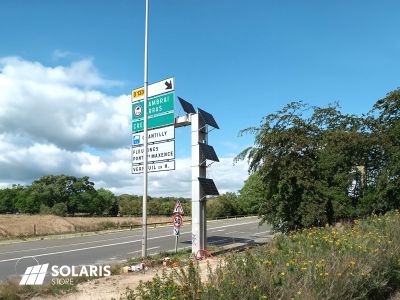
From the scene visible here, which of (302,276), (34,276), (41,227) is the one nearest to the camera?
(302,276)

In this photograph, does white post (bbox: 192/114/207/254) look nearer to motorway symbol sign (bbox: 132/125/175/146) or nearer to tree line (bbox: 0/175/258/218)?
motorway symbol sign (bbox: 132/125/175/146)

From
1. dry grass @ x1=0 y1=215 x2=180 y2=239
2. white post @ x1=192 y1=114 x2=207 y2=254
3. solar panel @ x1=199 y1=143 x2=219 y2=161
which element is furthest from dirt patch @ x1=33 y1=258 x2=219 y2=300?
dry grass @ x1=0 y1=215 x2=180 y2=239

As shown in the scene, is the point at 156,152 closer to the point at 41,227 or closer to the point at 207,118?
the point at 207,118

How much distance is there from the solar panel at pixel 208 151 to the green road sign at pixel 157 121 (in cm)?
170

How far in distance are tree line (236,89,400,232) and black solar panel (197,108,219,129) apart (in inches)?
68.5

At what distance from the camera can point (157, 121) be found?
63.9ft

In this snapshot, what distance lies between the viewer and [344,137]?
17828 mm

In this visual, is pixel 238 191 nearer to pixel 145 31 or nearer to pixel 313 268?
pixel 145 31

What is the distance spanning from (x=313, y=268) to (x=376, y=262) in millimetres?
1444

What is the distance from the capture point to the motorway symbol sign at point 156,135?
19.1 m

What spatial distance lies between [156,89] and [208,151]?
11.4 ft

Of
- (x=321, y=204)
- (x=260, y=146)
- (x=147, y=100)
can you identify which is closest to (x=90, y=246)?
(x=147, y=100)

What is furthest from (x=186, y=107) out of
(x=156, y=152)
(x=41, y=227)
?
(x=41, y=227)

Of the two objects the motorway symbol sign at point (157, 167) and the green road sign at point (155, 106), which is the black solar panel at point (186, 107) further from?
the motorway symbol sign at point (157, 167)
